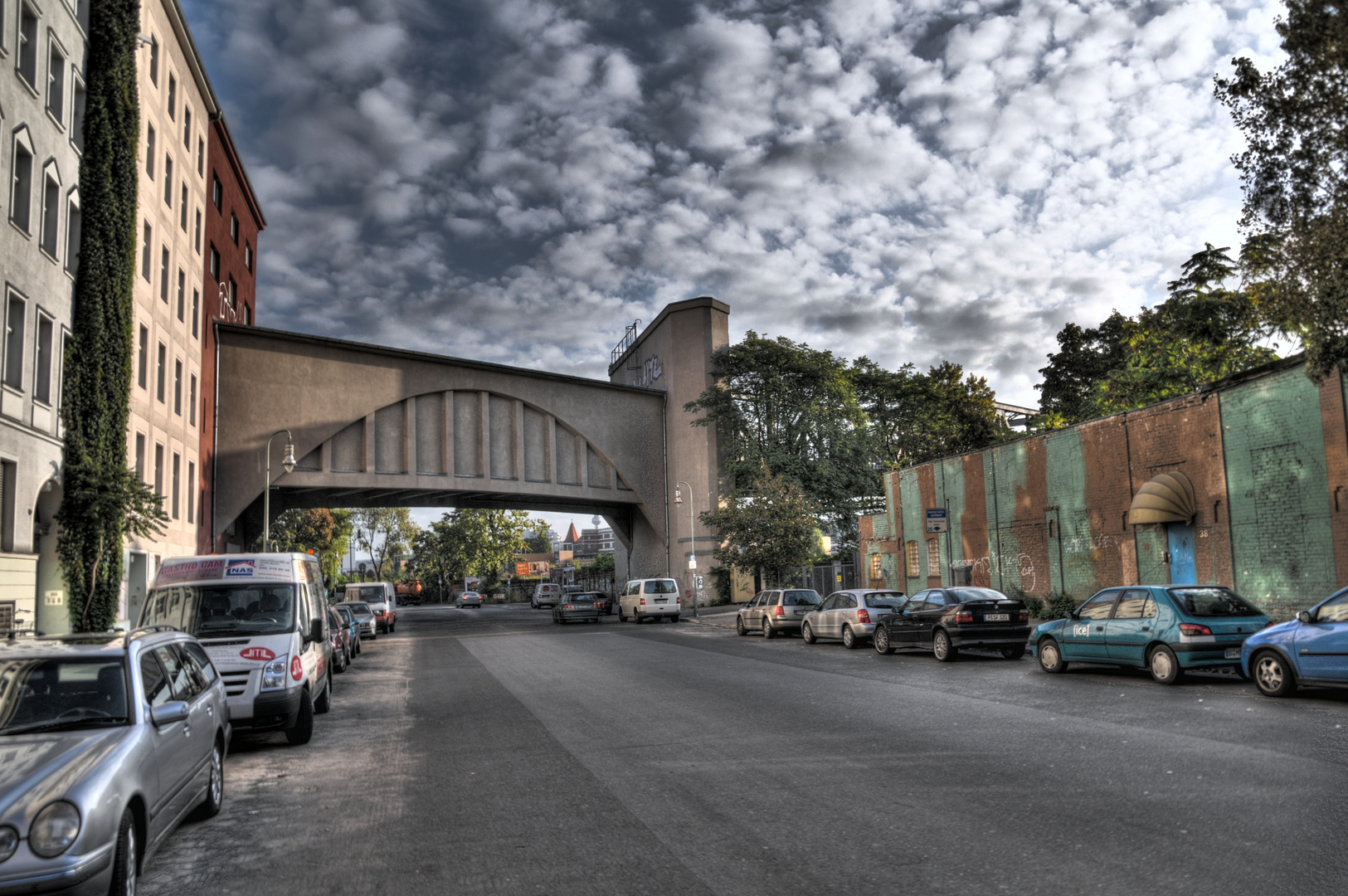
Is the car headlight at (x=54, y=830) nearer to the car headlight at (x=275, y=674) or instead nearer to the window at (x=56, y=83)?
the car headlight at (x=275, y=674)

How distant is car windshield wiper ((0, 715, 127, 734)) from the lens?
17.9ft

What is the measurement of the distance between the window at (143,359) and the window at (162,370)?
5.57 feet

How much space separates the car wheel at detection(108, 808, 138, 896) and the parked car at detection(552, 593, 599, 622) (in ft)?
117

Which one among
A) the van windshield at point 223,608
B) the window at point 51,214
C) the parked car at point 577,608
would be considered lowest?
the parked car at point 577,608

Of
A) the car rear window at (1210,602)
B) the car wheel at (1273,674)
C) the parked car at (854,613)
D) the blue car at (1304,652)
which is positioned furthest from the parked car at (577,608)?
the car wheel at (1273,674)

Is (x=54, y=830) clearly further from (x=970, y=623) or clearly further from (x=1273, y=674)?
(x=970, y=623)

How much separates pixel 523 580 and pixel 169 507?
8872 centimetres

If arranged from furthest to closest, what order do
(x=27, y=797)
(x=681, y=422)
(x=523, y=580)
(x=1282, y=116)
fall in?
(x=523, y=580)
(x=681, y=422)
(x=1282, y=116)
(x=27, y=797)

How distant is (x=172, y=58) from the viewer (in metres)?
32.1

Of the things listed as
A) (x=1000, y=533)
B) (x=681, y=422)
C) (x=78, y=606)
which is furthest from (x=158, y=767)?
(x=681, y=422)

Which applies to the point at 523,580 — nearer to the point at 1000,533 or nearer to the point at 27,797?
the point at 1000,533

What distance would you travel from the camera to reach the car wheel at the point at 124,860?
4699 mm

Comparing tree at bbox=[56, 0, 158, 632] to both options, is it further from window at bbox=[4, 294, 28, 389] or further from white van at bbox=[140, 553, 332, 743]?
white van at bbox=[140, 553, 332, 743]

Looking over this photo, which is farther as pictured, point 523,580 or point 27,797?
point 523,580
